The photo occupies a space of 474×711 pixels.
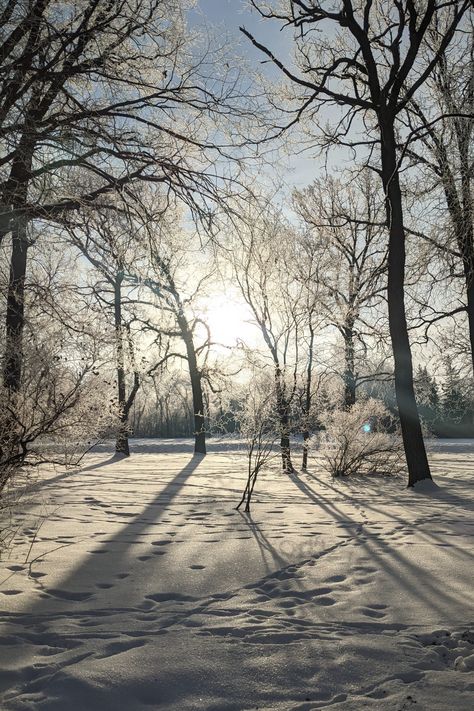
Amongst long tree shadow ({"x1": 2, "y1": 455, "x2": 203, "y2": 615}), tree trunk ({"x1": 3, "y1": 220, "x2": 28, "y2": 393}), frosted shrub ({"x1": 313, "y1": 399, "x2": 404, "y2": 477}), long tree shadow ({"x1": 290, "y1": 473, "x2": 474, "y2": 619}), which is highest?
tree trunk ({"x1": 3, "y1": 220, "x2": 28, "y2": 393})

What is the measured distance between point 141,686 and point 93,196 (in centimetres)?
458

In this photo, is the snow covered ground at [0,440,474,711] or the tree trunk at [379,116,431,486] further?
the tree trunk at [379,116,431,486]

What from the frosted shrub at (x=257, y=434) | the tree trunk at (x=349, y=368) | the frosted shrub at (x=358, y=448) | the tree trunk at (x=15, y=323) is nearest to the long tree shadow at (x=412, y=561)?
the frosted shrub at (x=257, y=434)

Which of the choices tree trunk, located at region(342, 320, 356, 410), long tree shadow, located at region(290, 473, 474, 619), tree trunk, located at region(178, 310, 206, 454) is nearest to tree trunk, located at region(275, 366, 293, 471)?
tree trunk, located at region(342, 320, 356, 410)

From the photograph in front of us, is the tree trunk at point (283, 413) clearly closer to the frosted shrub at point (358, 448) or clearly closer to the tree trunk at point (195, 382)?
the frosted shrub at point (358, 448)

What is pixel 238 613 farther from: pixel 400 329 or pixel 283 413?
pixel 283 413

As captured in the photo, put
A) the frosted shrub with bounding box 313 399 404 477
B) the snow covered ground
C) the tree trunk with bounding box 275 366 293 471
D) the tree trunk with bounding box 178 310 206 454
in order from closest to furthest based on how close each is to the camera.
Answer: the snow covered ground < the frosted shrub with bounding box 313 399 404 477 < the tree trunk with bounding box 275 366 293 471 < the tree trunk with bounding box 178 310 206 454

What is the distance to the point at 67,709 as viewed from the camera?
2002mm

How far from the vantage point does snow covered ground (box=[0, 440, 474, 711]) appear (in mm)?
2158

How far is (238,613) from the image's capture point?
3.03 m

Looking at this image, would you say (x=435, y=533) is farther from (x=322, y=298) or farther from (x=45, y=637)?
(x=322, y=298)

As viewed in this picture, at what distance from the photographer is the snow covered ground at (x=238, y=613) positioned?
216 centimetres

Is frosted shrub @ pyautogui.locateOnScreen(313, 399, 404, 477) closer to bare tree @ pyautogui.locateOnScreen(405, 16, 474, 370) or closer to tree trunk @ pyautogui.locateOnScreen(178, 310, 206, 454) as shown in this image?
bare tree @ pyautogui.locateOnScreen(405, 16, 474, 370)

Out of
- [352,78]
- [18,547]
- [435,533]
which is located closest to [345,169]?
[352,78]
